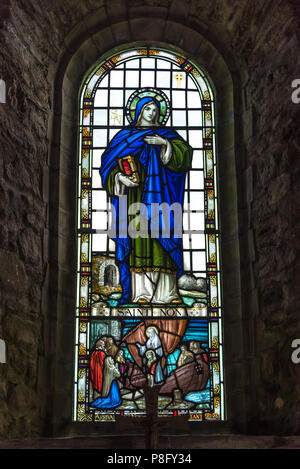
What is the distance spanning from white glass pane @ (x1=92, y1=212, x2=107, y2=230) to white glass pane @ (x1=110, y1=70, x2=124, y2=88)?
143cm

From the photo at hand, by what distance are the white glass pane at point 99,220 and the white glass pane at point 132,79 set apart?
1.45 metres

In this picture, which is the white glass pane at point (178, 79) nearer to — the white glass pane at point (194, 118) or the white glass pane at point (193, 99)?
the white glass pane at point (193, 99)

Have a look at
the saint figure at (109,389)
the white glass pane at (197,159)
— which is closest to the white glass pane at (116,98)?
the white glass pane at (197,159)

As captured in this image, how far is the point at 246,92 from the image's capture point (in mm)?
7316

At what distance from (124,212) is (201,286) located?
3.24 ft

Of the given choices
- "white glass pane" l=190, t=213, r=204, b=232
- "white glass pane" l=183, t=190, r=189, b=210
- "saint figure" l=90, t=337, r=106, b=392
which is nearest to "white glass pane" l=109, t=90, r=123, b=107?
"white glass pane" l=183, t=190, r=189, b=210

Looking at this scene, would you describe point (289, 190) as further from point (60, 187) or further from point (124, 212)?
point (60, 187)

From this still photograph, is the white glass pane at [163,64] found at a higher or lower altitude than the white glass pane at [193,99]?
higher

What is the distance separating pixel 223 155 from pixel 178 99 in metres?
0.80

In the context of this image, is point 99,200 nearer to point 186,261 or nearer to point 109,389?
point 186,261

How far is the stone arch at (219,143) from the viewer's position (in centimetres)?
643

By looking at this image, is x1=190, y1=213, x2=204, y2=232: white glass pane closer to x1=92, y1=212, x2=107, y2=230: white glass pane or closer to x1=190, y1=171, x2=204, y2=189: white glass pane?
x1=190, y1=171, x2=204, y2=189: white glass pane

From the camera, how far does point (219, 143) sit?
7340 mm

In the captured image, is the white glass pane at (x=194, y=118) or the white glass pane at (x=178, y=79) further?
the white glass pane at (x=178, y=79)
